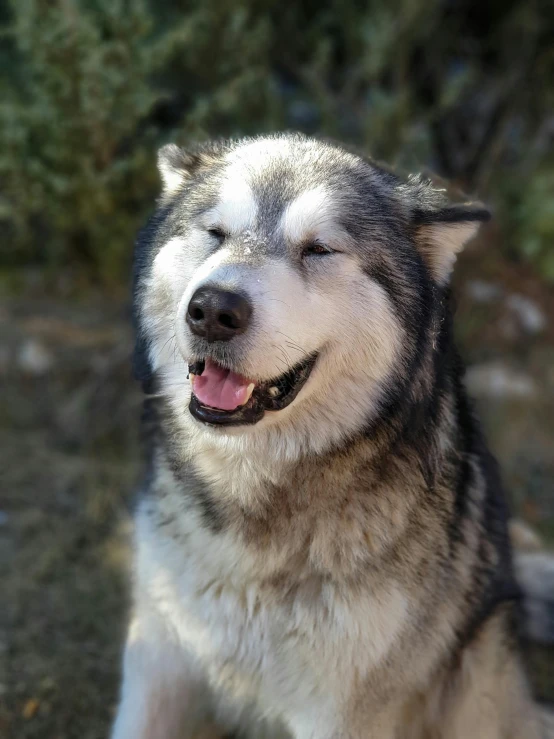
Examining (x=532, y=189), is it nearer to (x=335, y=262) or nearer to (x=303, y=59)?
(x=303, y=59)

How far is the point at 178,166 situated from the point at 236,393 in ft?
2.77

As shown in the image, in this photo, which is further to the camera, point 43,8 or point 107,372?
point 107,372

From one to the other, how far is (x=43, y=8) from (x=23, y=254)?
1.93 metres

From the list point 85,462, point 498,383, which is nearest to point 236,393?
point 85,462

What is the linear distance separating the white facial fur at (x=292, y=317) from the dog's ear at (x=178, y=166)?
23 centimetres

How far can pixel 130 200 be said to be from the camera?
4.99 m

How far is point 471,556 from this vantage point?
2.37 m

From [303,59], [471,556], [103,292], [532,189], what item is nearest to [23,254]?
[103,292]

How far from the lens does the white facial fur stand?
6.14 ft

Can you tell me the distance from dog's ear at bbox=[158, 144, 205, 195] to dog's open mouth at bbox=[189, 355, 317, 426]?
0.69 m

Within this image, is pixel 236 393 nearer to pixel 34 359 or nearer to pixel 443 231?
pixel 443 231

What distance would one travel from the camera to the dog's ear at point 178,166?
236 centimetres

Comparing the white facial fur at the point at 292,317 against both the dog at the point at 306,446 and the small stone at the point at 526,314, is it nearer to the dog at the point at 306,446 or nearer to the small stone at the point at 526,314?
the dog at the point at 306,446

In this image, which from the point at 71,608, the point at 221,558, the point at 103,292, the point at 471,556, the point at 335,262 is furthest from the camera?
the point at 103,292
